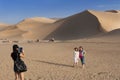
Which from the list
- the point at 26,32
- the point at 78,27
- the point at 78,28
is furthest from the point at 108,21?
the point at 26,32

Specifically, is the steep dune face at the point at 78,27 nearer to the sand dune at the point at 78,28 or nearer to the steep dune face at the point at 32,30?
the sand dune at the point at 78,28

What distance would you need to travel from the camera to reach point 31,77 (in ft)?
47.4

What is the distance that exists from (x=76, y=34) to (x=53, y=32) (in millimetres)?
9494

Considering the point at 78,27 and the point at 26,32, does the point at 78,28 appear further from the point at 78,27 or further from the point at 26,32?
the point at 26,32

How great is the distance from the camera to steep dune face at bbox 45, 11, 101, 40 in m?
73.0

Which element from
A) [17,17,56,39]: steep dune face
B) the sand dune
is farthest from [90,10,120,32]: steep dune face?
[17,17,56,39]: steep dune face

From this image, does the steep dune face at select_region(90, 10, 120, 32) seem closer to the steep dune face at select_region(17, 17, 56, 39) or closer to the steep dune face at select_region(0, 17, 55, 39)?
the steep dune face at select_region(17, 17, 56, 39)

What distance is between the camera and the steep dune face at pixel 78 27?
240ft

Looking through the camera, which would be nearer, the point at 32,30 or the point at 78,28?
the point at 78,28

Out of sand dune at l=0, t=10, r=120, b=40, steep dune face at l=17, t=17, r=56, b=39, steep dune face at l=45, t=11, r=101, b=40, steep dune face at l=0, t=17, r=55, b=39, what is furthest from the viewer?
steep dune face at l=0, t=17, r=55, b=39

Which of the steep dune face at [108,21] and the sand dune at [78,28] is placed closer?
the sand dune at [78,28]

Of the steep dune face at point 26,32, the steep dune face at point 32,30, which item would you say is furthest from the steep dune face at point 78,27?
the steep dune face at point 26,32

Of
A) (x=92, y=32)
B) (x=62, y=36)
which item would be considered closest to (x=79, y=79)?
(x=92, y=32)

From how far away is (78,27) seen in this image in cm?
7919
